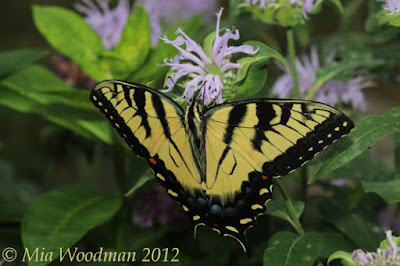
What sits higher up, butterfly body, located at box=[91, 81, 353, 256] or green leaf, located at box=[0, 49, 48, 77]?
butterfly body, located at box=[91, 81, 353, 256]

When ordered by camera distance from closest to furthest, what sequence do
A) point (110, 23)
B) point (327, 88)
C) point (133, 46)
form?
point (133, 46) → point (327, 88) → point (110, 23)

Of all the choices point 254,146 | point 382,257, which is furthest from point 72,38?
point 382,257

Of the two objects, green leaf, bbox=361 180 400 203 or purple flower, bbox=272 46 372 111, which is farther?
purple flower, bbox=272 46 372 111

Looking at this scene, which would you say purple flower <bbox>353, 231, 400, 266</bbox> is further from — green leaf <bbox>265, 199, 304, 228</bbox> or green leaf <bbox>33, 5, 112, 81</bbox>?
green leaf <bbox>33, 5, 112, 81</bbox>

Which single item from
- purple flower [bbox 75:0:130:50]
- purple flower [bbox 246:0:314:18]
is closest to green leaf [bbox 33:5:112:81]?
purple flower [bbox 75:0:130:50]

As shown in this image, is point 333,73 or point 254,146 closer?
point 254,146

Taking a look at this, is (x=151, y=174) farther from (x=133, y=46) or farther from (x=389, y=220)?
(x=389, y=220)
